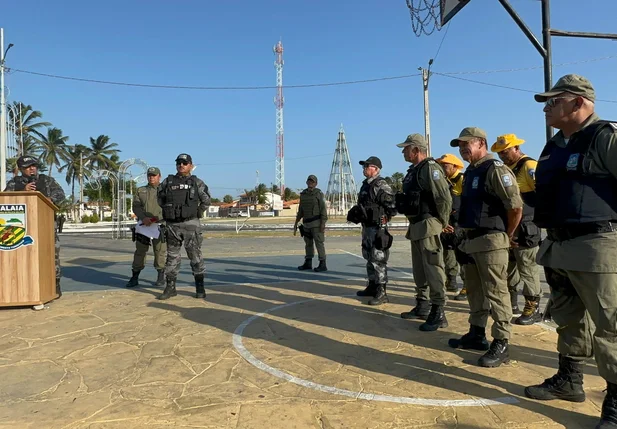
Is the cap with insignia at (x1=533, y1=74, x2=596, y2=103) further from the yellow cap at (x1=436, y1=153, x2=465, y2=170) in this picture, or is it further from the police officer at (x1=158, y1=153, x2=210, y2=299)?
the police officer at (x1=158, y1=153, x2=210, y2=299)

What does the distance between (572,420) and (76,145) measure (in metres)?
66.6

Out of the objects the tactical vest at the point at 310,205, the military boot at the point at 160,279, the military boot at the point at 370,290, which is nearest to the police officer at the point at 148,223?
the military boot at the point at 160,279

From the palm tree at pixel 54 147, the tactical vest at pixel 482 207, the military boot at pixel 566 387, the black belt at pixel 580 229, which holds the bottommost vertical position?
the military boot at pixel 566 387

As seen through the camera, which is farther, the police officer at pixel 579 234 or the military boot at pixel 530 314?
the military boot at pixel 530 314

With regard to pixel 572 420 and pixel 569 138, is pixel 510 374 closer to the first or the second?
pixel 572 420

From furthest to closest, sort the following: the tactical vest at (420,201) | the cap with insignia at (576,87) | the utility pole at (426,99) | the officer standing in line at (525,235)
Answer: the utility pole at (426,99) → the officer standing in line at (525,235) → the tactical vest at (420,201) → the cap with insignia at (576,87)

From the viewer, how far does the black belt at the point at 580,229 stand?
8.39 ft

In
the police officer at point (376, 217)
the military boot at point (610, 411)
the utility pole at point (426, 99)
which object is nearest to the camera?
the military boot at point (610, 411)

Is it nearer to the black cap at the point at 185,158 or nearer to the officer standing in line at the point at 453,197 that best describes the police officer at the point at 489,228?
the officer standing in line at the point at 453,197

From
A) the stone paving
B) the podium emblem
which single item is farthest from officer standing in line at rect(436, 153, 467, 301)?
the podium emblem

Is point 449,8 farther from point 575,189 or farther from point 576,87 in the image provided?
point 575,189

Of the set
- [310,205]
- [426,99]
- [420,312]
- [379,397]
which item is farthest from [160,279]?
[426,99]

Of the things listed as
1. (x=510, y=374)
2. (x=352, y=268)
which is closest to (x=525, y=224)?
(x=510, y=374)

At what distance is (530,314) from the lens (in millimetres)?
4832
